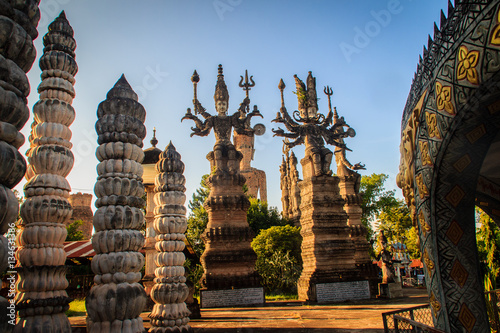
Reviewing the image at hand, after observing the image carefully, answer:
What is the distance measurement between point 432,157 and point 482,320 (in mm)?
1682

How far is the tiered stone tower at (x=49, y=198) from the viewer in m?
5.35

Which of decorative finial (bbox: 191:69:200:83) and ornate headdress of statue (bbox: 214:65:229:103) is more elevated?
decorative finial (bbox: 191:69:200:83)

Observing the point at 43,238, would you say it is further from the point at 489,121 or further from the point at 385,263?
the point at 385,263

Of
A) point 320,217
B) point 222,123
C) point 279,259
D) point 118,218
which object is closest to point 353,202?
point 320,217

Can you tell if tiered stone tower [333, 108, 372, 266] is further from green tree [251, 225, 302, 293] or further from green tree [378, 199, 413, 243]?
green tree [378, 199, 413, 243]

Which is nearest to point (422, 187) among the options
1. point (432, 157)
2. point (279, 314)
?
point (432, 157)

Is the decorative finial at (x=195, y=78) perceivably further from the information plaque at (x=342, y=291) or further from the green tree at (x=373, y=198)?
the green tree at (x=373, y=198)

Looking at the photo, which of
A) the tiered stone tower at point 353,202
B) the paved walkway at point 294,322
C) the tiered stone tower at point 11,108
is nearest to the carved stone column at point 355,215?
the tiered stone tower at point 353,202

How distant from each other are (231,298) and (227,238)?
2.37 metres

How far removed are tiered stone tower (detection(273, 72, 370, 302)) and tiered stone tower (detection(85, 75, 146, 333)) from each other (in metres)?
10.6

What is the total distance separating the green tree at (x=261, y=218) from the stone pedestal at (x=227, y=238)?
15.2 m

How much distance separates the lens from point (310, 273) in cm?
1491

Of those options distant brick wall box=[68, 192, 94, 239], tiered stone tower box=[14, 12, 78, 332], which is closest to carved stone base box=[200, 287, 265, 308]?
tiered stone tower box=[14, 12, 78, 332]

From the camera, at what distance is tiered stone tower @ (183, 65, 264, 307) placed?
13.5 metres
